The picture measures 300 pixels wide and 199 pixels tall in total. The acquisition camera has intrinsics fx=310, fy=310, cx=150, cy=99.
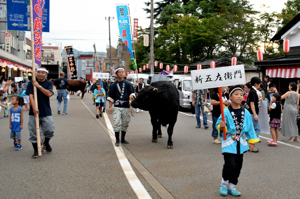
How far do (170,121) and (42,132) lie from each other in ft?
10.4

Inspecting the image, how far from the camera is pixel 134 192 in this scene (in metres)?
4.55

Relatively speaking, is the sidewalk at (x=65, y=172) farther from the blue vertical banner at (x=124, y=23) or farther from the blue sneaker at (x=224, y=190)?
the blue vertical banner at (x=124, y=23)

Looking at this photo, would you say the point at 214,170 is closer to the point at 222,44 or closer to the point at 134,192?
the point at 134,192

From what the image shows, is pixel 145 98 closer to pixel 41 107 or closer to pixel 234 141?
pixel 41 107

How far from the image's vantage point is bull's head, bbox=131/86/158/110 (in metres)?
7.71

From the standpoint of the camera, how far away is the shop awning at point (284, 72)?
1874 cm

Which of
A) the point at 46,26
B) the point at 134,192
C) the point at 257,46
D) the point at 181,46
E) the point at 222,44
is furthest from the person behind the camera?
the point at 181,46

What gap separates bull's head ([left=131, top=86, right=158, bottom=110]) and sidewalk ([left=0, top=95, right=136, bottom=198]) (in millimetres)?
1287

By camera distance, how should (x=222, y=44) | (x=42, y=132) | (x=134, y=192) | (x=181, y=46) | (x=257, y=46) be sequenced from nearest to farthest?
(x=134, y=192) < (x=42, y=132) < (x=257, y=46) < (x=222, y=44) < (x=181, y=46)

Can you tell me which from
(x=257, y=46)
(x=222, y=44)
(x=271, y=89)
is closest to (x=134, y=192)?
(x=271, y=89)

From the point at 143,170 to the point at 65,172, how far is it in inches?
55.1

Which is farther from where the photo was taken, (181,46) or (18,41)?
(18,41)

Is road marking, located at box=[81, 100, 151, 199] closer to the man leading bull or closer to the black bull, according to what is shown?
the man leading bull

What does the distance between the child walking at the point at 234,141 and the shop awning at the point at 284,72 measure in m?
16.0
